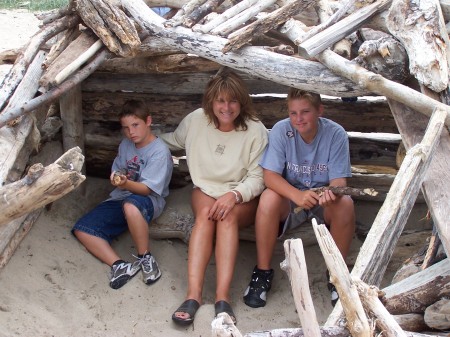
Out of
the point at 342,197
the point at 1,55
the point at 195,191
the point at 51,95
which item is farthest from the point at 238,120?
the point at 1,55

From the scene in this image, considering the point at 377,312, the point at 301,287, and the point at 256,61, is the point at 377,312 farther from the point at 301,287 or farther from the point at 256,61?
the point at 256,61

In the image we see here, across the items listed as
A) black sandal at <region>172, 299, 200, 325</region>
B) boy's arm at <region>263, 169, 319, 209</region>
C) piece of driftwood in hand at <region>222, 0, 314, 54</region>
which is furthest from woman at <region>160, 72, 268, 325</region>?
piece of driftwood in hand at <region>222, 0, 314, 54</region>

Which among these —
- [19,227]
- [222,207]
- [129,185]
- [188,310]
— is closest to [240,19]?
[222,207]

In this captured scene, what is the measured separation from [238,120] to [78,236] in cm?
131

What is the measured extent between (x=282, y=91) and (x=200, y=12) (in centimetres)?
107

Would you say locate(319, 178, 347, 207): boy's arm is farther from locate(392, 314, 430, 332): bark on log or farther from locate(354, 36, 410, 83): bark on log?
locate(392, 314, 430, 332): bark on log

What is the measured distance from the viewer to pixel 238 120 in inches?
202

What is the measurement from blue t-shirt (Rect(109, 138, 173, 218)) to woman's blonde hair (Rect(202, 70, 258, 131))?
42 cm

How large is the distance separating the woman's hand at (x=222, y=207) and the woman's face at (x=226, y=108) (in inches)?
19.5

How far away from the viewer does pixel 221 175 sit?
5.14 metres


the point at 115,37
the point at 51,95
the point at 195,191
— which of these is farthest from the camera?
the point at 195,191

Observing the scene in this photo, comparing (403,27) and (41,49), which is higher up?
(403,27)

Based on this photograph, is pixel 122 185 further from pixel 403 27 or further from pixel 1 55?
pixel 403 27

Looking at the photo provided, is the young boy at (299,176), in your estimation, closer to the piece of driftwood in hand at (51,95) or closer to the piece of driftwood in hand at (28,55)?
the piece of driftwood in hand at (51,95)
